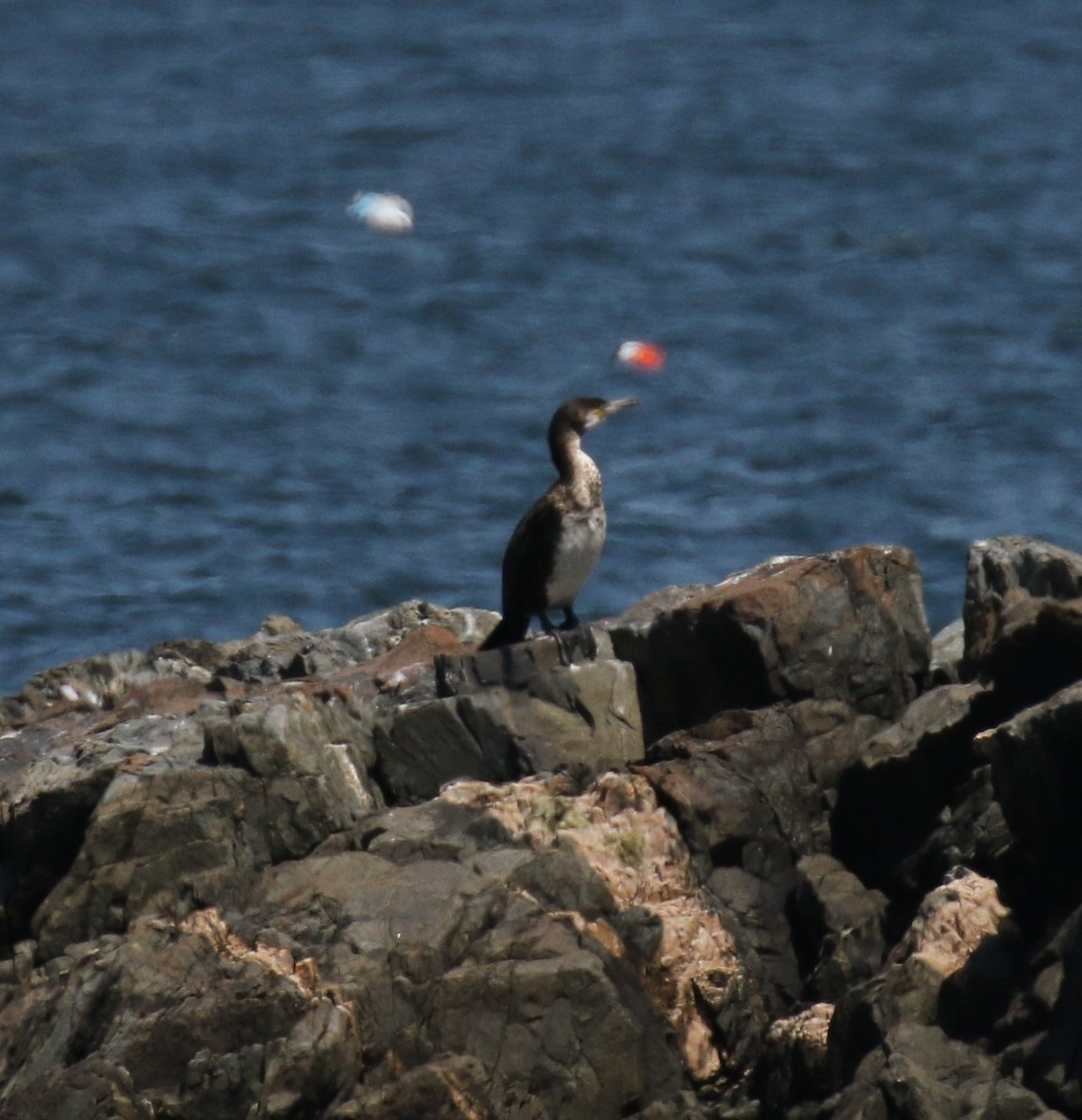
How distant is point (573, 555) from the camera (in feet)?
40.7

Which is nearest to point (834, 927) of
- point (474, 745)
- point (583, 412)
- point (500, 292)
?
point (474, 745)

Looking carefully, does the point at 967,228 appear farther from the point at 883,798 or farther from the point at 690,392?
the point at 883,798

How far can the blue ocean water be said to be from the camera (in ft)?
82.2

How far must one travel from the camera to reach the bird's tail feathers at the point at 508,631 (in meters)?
12.6

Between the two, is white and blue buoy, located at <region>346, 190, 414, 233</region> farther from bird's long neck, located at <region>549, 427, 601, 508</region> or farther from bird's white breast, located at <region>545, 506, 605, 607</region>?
bird's white breast, located at <region>545, 506, 605, 607</region>

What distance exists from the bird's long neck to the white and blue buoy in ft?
74.3

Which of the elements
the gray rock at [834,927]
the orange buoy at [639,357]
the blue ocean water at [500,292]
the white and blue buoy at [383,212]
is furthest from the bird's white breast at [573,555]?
the white and blue buoy at [383,212]

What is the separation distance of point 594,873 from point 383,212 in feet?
84.9

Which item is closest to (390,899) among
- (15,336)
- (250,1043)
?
(250,1043)

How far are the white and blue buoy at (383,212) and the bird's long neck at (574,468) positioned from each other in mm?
22632

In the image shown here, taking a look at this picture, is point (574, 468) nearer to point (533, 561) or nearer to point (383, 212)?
point (533, 561)

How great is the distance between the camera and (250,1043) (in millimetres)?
9789

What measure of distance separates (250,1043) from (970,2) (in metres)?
38.1

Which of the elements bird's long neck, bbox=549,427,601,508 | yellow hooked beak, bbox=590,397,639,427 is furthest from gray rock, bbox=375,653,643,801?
yellow hooked beak, bbox=590,397,639,427
